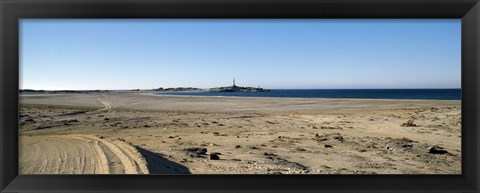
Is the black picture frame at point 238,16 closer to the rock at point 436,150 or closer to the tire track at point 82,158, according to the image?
the tire track at point 82,158

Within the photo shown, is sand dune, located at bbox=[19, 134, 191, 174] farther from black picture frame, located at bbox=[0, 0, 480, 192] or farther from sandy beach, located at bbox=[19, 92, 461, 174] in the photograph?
black picture frame, located at bbox=[0, 0, 480, 192]

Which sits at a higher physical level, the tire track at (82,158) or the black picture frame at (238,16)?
the black picture frame at (238,16)

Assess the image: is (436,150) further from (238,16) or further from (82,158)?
(82,158)

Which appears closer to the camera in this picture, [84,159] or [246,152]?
[84,159]

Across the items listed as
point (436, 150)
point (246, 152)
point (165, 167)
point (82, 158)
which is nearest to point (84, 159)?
point (82, 158)

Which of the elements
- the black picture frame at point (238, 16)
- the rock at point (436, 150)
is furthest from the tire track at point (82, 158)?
the rock at point (436, 150)

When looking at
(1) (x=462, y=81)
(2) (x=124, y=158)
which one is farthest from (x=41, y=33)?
(1) (x=462, y=81)

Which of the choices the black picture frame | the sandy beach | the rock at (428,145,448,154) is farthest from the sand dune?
the rock at (428,145,448,154)
